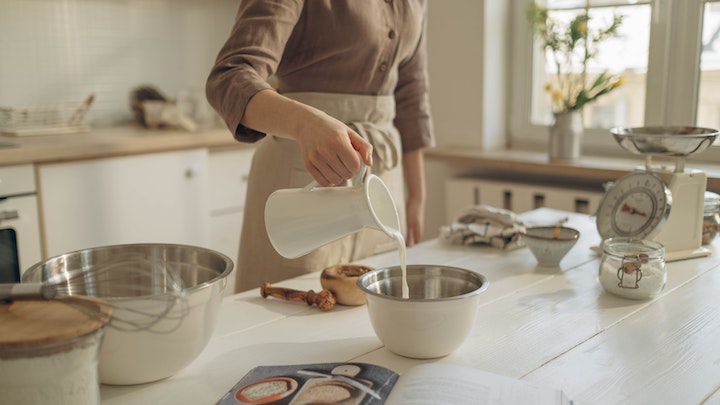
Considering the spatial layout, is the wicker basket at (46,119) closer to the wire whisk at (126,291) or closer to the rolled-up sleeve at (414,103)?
the rolled-up sleeve at (414,103)

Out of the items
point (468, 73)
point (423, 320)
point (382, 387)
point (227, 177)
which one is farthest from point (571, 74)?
point (382, 387)

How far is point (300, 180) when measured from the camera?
1599 mm

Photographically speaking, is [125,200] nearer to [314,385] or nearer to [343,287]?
[343,287]

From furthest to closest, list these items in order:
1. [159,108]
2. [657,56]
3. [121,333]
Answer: [159,108]
[657,56]
[121,333]

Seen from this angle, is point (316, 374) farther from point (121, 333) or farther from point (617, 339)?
point (617, 339)

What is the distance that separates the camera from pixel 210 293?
2.89ft

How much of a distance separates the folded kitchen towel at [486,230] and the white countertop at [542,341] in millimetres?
182

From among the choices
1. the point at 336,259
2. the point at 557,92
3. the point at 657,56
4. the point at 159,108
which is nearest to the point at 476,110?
the point at 557,92

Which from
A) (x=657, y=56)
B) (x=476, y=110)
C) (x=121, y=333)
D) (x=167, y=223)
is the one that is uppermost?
(x=657, y=56)

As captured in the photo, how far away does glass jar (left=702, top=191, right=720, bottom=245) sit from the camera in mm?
1633

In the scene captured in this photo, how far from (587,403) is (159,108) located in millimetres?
2371

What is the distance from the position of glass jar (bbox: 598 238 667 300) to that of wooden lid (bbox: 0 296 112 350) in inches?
33.9

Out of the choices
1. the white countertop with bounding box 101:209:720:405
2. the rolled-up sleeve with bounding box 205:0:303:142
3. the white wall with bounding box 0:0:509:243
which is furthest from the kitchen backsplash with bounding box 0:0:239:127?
the white countertop with bounding box 101:209:720:405

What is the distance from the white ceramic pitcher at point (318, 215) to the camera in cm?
97
